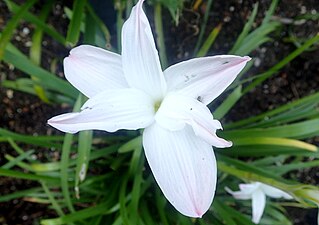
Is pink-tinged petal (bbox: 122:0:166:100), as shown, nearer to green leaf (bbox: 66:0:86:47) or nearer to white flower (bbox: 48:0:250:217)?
white flower (bbox: 48:0:250:217)

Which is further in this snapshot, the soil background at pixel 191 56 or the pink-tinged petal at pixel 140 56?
the soil background at pixel 191 56

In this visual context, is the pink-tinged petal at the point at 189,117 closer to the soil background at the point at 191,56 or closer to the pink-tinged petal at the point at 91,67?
the pink-tinged petal at the point at 91,67

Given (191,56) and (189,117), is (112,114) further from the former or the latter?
(191,56)

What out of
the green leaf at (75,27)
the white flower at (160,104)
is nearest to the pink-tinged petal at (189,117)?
the white flower at (160,104)

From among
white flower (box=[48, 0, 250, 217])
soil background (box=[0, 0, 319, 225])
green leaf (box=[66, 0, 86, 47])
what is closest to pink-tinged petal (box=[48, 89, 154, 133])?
white flower (box=[48, 0, 250, 217])

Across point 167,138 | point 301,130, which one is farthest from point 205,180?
point 301,130

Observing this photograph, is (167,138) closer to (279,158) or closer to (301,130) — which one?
(301,130)

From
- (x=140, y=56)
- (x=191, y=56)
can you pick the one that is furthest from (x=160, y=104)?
(x=191, y=56)
